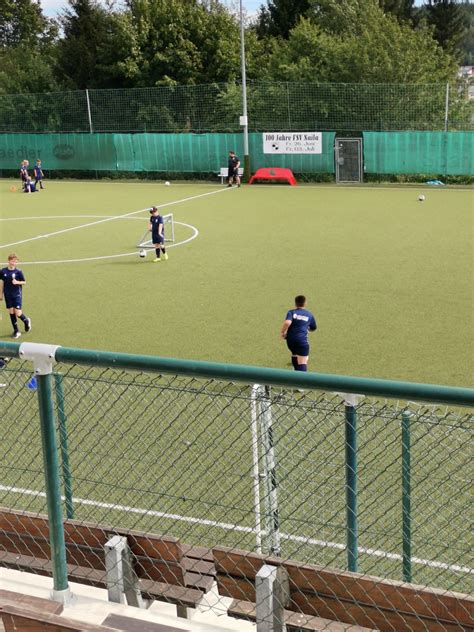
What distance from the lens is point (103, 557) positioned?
4.49 m

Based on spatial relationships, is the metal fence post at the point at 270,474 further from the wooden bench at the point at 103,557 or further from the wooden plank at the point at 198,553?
the wooden bench at the point at 103,557

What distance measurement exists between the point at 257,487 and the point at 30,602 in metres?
2.22

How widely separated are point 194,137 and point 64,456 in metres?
34.6

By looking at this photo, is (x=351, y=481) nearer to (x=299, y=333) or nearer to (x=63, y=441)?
(x=63, y=441)

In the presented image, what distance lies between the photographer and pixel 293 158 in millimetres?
36750

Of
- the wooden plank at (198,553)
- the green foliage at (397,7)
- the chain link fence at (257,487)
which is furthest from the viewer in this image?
the green foliage at (397,7)

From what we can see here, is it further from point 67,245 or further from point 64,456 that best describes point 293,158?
point 64,456

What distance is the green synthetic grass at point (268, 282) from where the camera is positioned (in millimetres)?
12727

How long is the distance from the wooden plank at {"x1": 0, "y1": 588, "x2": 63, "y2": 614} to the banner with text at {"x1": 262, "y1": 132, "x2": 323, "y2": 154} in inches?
1321

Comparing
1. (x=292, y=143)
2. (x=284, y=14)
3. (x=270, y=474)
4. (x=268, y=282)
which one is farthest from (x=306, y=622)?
(x=284, y=14)

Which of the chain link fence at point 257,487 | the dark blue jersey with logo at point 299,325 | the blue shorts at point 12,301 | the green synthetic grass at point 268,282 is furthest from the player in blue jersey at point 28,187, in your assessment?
the dark blue jersey with logo at point 299,325

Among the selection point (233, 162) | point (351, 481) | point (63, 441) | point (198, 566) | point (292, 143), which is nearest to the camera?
point (351, 481)

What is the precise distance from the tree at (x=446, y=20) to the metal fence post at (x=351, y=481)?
57157 millimetres

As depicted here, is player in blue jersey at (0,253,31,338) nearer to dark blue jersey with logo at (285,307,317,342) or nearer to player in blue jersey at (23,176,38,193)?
dark blue jersey with logo at (285,307,317,342)
